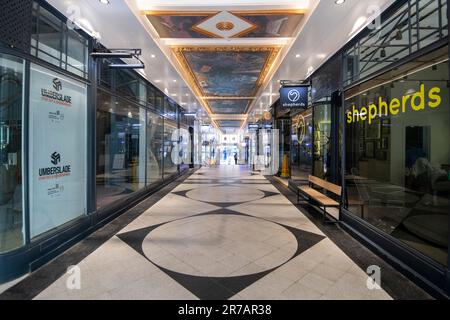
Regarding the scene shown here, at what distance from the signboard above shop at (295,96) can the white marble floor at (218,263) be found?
3268mm

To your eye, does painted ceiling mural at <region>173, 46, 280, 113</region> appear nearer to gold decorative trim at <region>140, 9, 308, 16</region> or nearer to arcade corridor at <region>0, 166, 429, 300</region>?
gold decorative trim at <region>140, 9, 308, 16</region>

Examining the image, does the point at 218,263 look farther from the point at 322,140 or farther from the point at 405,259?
the point at 322,140

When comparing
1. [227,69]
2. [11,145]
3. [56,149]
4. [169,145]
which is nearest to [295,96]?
[227,69]

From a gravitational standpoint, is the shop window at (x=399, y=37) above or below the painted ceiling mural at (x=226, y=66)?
below

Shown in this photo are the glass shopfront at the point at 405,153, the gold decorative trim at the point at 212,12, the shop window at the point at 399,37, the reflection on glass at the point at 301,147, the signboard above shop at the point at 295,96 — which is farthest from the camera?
the reflection on glass at the point at 301,147

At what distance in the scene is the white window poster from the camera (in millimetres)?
3240

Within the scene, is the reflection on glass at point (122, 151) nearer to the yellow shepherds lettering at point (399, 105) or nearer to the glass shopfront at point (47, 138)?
the glass shopfront at point (47, 138)

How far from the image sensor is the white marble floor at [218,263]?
8.06 feet

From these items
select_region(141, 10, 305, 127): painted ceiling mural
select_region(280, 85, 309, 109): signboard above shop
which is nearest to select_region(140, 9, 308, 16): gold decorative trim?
select_region(141, 10, 305, 127): painted ceiling mural

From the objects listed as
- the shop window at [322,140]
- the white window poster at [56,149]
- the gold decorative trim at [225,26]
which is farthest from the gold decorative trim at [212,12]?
the shop window at [322,140]

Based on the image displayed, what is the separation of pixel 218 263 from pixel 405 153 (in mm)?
8667

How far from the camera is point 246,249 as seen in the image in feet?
11.5

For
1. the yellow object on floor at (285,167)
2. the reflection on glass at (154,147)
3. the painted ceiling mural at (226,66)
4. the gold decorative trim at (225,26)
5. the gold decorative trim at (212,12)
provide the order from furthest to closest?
1. the yellow object on floor at (285,167)
2. the reflection on glass at (154,147)
3. the painted ceiling mural at (226,66)
4. the gold decorative trim at (225,26)
5. the gold decorative trim at (212,12)

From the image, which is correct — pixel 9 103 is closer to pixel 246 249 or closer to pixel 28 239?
pixel 28 239
